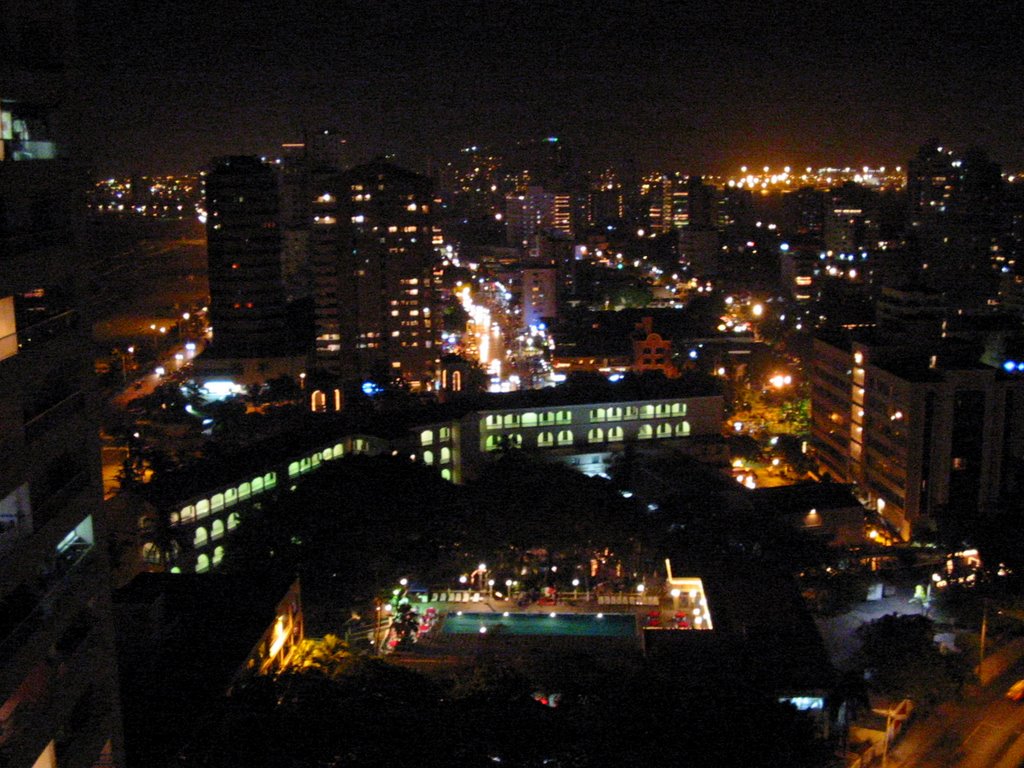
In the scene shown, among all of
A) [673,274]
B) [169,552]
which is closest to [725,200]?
[673,274]

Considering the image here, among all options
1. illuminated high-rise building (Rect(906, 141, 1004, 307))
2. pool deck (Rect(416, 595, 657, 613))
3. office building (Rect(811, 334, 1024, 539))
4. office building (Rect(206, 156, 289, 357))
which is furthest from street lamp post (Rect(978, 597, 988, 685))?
illuminated high-rise building (Rect(906, 141, 1004, 307))

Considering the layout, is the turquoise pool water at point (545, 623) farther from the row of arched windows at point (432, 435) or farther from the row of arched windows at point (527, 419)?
the row of arched windows at point (527, 419)

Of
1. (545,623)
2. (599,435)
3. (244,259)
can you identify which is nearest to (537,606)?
(545,623)

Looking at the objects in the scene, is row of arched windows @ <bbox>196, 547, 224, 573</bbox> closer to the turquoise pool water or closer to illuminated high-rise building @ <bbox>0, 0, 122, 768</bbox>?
the turquoise pool water

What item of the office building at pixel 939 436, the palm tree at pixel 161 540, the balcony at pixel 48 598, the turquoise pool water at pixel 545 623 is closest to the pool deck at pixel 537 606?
the turquoise pool water at pixel 545 623

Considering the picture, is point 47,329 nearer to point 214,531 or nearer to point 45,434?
point 45,434

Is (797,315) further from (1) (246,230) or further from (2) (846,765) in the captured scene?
(2) (846,765)

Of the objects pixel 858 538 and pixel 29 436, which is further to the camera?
pixel 858 538
